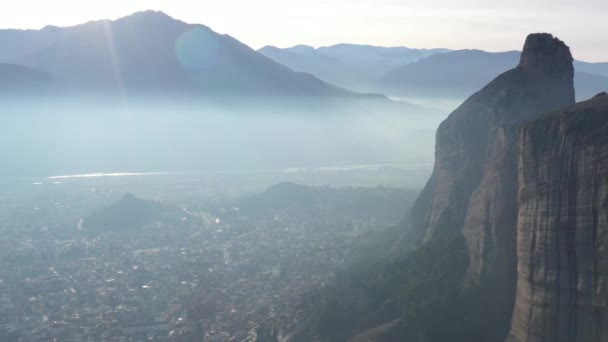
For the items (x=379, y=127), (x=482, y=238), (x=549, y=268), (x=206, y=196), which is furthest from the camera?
(x=379, y=127)

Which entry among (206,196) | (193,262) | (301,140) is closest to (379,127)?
(301,140)

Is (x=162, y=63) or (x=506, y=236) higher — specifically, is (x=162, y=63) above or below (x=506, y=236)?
above

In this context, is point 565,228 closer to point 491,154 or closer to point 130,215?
point 491,154

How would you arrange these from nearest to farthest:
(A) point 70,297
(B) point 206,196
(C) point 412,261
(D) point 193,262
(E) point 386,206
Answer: (C) point 412,261
(A) point 70,297
(D) point 193,262
(E) point 386,206
(B) point 206,196

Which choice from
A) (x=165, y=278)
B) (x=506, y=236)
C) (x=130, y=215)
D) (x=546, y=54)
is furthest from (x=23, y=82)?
(x=506, y=236)

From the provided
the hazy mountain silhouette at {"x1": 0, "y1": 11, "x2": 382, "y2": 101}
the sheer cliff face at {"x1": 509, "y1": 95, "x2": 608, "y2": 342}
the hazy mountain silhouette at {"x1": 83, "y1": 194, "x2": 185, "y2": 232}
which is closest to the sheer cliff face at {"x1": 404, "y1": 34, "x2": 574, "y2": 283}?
the sheer cliff face at {"x1": 509, "y1": 95, "x2": 608, "y2": 342}

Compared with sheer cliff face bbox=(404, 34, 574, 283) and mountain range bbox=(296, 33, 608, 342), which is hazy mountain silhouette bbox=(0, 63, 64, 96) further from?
sheer cliff face bbox=(404, 34, 574, 283)

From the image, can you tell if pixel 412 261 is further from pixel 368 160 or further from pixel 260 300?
pixel 368 160
